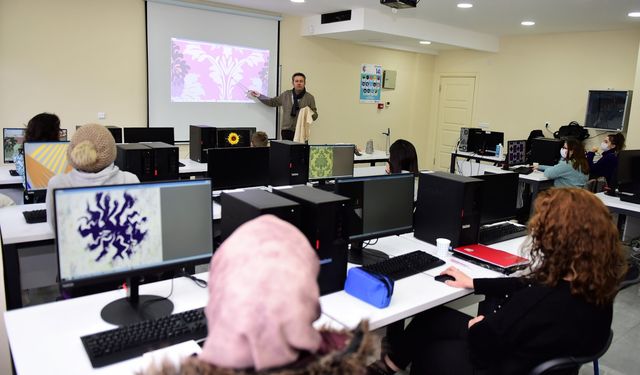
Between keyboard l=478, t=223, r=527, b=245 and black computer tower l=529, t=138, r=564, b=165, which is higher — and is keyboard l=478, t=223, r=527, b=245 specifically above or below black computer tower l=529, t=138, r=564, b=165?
below

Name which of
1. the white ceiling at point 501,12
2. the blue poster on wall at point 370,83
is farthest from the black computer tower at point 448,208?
the blue poster on wall at point 370,83

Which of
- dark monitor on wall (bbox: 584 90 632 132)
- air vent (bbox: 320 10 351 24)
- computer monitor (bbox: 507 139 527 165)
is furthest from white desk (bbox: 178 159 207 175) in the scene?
dark monitor on wall (bbox: 584 90 632 132)

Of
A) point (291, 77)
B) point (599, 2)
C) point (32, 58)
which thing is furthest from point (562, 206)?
point (291, 77)

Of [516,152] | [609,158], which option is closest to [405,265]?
[609,158]

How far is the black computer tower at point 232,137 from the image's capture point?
16.4 feet

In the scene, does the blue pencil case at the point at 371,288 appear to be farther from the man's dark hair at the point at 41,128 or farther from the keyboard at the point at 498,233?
the man's dark hair at the point at 41,128

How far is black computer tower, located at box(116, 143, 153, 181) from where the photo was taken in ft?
11.2

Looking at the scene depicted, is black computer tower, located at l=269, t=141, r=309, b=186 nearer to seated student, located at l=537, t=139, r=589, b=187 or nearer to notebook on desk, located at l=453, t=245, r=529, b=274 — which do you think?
notebook on desk, located at l=453, t=245, r=529, b=274

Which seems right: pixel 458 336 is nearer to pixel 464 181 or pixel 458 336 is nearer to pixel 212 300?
pixel 464 181

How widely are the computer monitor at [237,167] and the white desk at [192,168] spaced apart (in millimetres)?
938

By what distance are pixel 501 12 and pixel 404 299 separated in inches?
220

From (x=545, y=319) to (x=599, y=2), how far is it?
17.3 feet

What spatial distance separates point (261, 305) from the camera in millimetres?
767

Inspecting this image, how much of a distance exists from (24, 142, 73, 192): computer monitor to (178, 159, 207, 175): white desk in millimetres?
1236
